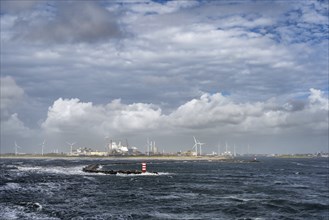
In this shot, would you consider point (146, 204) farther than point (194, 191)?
No

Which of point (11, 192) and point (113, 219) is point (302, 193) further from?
point (11, 192)

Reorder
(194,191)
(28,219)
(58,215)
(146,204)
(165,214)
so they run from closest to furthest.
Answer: (28,219) → (58,215) → (165,214) → (146,204) → (194,191)

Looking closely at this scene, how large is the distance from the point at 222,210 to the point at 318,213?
12826 millimetres

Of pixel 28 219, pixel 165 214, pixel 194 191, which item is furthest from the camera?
pixel 194 191

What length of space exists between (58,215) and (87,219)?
4052 millimetres

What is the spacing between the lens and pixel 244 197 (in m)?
69.8

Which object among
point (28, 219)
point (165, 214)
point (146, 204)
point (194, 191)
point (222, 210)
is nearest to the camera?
point (28, 219)

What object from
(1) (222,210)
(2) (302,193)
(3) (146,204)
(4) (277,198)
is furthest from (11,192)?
(2) (302,193)

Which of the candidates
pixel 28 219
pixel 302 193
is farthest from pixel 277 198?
A: pixel 28 219

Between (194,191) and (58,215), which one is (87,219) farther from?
(194,191)

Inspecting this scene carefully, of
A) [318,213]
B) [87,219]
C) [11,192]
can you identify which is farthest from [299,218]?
[11,192]

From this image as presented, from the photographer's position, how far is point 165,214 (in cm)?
5081

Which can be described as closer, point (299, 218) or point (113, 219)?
point (113, 219)

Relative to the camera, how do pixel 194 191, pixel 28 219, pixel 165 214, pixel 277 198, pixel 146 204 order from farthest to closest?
pixel 194 191 → pixel 277 198 → pixel 146 204 → pixel 165 214 → pixel 28 219
